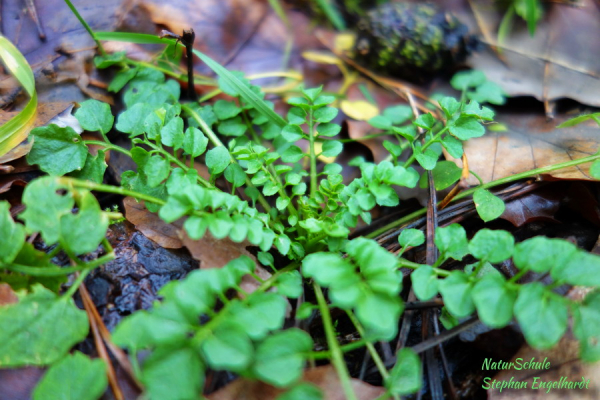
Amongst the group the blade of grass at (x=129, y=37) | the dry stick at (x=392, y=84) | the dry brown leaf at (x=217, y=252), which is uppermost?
the blade of grass at (x=129, y=37)

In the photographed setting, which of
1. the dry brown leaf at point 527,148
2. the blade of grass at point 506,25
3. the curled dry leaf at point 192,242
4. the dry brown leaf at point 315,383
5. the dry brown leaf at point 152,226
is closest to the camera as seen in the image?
the dry brown leaf at point 315,383

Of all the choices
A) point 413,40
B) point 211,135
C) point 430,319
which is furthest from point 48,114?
point 413,40

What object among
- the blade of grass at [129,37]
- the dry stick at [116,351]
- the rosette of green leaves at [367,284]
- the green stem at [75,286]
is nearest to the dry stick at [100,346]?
the dry stick at [116,351]

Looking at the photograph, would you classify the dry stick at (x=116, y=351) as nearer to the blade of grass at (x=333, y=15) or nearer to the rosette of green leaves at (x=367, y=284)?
the rosette of green leaves at (x=367, y=284)

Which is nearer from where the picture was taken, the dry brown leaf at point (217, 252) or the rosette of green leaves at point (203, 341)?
the rosette of green leaves at point (203, 341)

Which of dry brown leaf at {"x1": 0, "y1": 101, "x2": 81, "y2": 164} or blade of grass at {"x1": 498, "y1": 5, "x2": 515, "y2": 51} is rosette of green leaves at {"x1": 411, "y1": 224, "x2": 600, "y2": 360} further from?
blade of grass at {"x1": 498, "y1": 5, "x2": 515, "y2": 51}

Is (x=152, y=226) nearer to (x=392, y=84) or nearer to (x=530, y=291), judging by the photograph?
(x=530, y=291)
